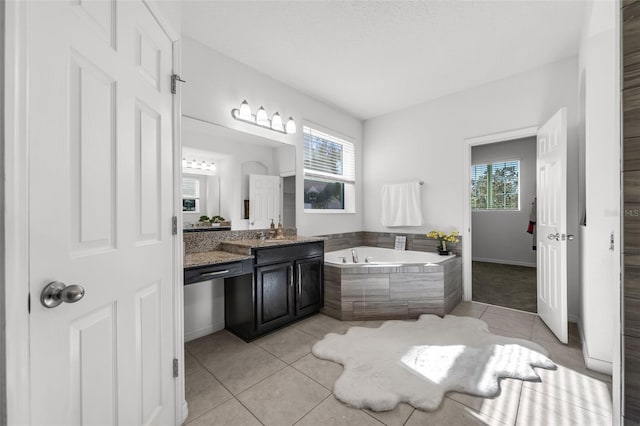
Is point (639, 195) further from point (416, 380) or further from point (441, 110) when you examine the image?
point (441, 110)

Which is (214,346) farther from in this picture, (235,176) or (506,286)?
(506,286)

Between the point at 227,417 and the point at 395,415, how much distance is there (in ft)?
3.08

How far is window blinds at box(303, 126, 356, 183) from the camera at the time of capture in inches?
139

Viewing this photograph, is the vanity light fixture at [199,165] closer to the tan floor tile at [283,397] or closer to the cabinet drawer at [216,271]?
the cabinet drawer at [216,271]

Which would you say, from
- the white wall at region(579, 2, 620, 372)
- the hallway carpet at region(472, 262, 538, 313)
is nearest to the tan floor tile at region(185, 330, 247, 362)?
the white wall at region(579, 2, 620, 372)

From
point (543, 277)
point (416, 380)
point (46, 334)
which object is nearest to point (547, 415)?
point (416, 380)

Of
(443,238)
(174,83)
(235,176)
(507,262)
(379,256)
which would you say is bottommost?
(507,262)

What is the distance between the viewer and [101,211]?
974 millimetres

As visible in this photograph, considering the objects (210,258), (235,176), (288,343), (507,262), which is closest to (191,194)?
(235,176)

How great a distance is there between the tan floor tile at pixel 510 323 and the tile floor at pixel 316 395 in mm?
A: 166

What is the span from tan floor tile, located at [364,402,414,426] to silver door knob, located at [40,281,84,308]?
4.98ft

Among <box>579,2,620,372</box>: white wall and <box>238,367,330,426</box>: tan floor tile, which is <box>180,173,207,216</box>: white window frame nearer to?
<box>238,367,330,426</box>: tan floor tile

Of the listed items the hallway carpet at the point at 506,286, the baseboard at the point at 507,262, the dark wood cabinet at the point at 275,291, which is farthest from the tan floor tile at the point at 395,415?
the baseboard at the point at 507,262

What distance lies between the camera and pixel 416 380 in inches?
69.0
